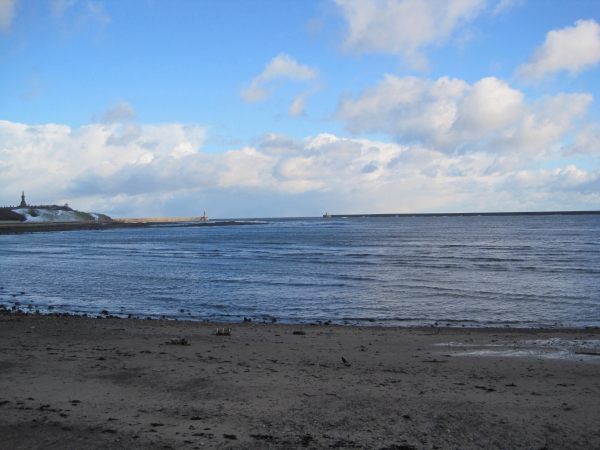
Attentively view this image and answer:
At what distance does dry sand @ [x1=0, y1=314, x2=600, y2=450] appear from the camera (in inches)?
258

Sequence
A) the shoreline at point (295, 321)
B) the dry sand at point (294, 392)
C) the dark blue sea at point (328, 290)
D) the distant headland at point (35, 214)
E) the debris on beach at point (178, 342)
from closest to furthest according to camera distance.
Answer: the dry sand at point (294, 392), the debris on beach at point (178, 342), the shoreline at point (295, 321), the dark blue sea at point (328, 290), the distant headland at point (35, 214)

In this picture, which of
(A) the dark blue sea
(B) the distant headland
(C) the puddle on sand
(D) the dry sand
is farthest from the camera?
(B) the distant headland

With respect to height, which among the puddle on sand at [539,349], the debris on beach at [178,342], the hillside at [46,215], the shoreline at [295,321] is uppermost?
the hillside at [46,215]

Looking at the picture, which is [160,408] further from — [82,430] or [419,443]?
[419,443]

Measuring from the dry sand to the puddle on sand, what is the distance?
0.19 feet

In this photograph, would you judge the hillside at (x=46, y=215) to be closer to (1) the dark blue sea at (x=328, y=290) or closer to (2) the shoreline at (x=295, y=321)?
(1) the dark blue sea at (x=328, y=290)

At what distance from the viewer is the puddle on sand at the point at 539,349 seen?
1165 centimetres

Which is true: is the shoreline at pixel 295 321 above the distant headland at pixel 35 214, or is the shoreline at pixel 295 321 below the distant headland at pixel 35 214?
below

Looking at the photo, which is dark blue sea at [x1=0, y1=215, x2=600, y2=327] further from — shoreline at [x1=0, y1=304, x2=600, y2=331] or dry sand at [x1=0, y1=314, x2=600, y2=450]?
dry sand at [x1=0, y1=314, x2=600, y2=450]

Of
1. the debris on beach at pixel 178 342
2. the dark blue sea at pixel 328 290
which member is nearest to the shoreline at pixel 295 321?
the dark blue sea at pixel 328 290

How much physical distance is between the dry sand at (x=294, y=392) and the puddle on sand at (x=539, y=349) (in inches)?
2.3

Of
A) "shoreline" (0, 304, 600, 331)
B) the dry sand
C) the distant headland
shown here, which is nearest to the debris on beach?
the dry sand

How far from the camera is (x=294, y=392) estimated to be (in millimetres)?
8523

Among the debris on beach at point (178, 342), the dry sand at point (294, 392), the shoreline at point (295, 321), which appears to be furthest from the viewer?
the shoreline at point (295, 321)
